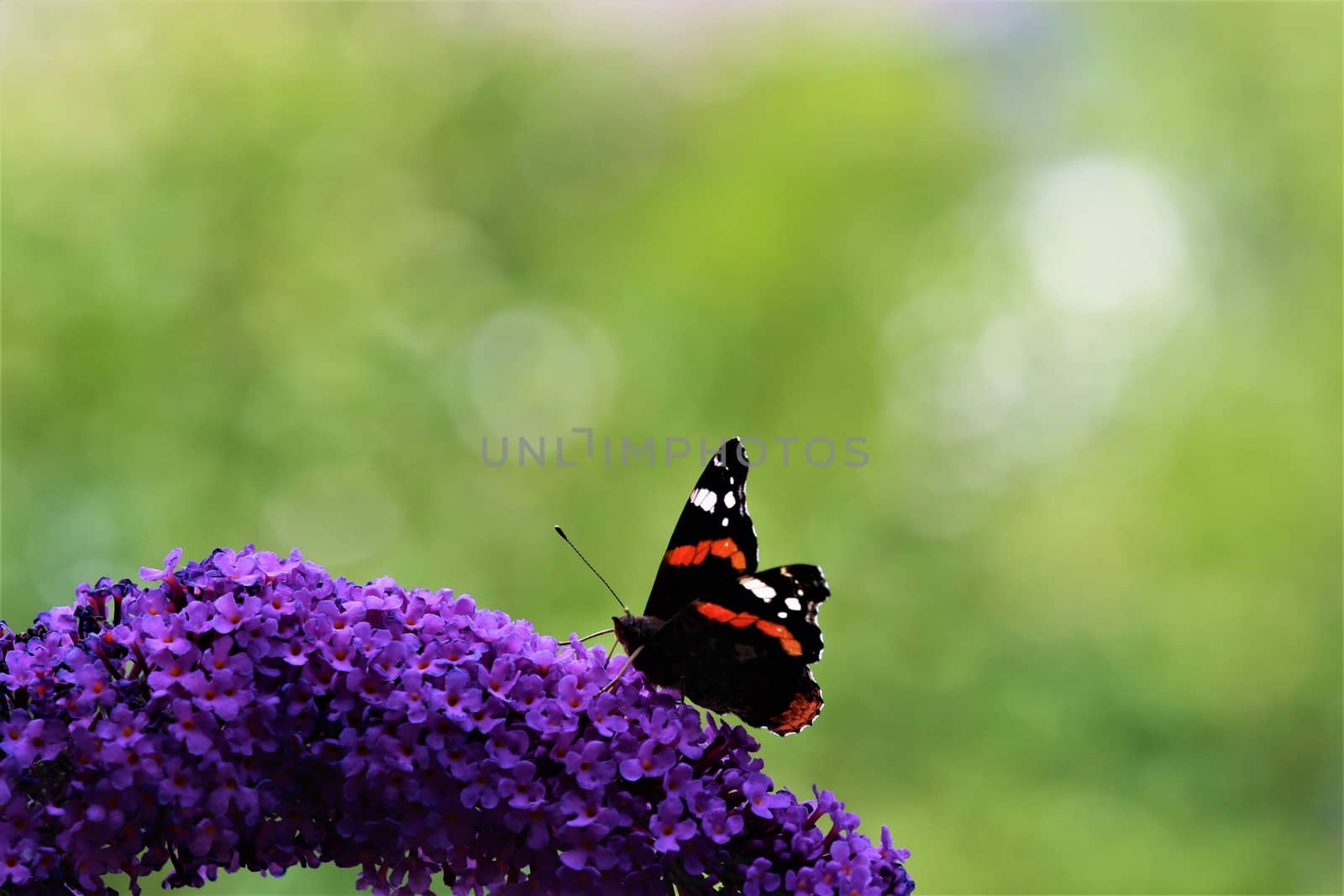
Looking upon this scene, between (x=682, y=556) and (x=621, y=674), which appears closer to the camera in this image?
(x=621, y=674)

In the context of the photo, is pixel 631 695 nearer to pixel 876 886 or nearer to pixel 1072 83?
pixel 876 886

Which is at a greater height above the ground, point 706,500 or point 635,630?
point 706,500

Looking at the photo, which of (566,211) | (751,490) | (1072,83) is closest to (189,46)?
(566,211)

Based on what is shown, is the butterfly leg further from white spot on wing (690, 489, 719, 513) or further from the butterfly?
white spot on wing (690, 489, 719, 513)

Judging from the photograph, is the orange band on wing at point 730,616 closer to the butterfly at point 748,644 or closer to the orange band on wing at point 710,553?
the butterfly at point 748,644

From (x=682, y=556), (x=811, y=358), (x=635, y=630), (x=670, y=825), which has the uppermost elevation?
(x=811, y=358)

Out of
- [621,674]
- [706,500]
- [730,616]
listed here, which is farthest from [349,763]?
[706,500]

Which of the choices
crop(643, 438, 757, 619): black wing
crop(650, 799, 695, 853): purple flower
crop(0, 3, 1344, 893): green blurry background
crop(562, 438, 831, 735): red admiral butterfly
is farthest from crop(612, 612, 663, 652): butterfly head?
crop(0, 3, 1344, 893): green blurry background

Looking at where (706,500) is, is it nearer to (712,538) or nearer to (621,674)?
(712,538)
